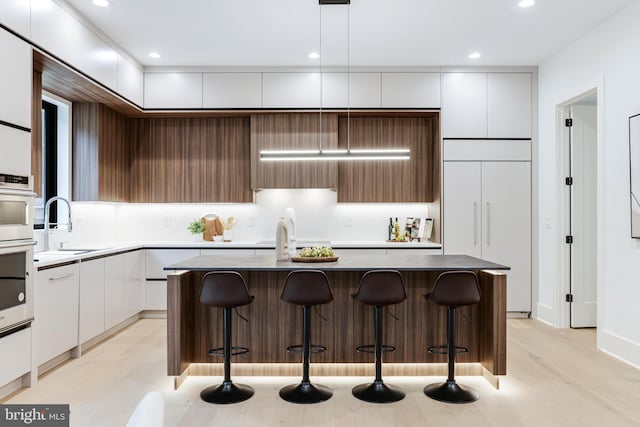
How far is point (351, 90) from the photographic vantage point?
547 cm

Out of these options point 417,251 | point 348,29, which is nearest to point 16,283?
point 348,29

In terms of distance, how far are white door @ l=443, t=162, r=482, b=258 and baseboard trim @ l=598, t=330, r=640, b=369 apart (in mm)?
1587

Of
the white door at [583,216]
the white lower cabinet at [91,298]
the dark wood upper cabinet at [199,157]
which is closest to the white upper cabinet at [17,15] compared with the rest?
the white lower cabinet at [91,298]

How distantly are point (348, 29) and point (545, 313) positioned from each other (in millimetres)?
3825

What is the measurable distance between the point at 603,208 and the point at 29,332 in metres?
4.89

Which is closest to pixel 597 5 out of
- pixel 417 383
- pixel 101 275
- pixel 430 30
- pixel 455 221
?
pixel 430 30

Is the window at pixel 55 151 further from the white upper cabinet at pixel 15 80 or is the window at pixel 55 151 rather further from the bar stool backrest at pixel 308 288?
the bar stool backrest at pixel 308 288

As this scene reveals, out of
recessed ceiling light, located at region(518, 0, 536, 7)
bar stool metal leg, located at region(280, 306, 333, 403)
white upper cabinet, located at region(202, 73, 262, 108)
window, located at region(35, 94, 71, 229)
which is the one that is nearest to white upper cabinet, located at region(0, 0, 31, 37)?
window, located at region(35, 94, 71, 229)

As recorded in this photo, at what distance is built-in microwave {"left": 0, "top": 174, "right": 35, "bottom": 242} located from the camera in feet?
9.82

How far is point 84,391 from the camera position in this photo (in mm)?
3277

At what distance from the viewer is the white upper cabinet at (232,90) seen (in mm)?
5484

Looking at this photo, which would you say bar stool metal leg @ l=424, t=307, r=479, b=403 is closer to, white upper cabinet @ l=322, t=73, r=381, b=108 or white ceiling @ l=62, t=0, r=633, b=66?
A: white ceiling @ l=62, t=0, r=633, b=66

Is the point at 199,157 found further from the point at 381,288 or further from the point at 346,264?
the point at 381,288

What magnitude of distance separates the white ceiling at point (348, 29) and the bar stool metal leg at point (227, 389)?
8.68ft
